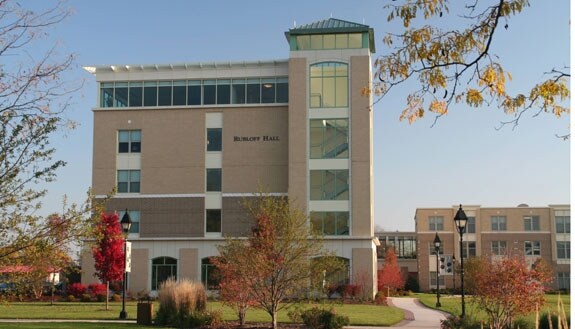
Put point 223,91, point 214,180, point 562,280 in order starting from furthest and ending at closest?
point 562,280
point 223,91
point 214,180

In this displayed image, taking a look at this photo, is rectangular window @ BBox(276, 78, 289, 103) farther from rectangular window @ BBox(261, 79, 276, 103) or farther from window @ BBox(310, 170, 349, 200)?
window @ BBox(310, 170, 349, 200)

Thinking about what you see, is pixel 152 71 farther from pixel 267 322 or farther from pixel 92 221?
pixel 92 221

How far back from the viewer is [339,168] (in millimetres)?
52719

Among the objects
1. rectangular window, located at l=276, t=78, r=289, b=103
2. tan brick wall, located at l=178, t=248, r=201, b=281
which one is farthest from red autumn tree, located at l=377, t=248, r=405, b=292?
rectangular window, located at l=276, t=78, r=289, b=103

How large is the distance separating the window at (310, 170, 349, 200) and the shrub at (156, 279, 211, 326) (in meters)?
28.7

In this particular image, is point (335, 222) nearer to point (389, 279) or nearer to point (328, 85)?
point (328, 85)

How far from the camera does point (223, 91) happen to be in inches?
2208

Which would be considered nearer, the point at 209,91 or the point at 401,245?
the point at 209,91

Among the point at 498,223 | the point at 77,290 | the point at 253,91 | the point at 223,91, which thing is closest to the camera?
the point at 77,290

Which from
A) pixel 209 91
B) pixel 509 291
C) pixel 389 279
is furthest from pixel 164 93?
pixel 509 291

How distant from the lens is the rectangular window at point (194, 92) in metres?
56.2

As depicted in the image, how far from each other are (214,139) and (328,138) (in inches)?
354

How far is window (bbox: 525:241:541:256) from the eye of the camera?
3465 inches

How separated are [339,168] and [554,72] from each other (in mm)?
44495
